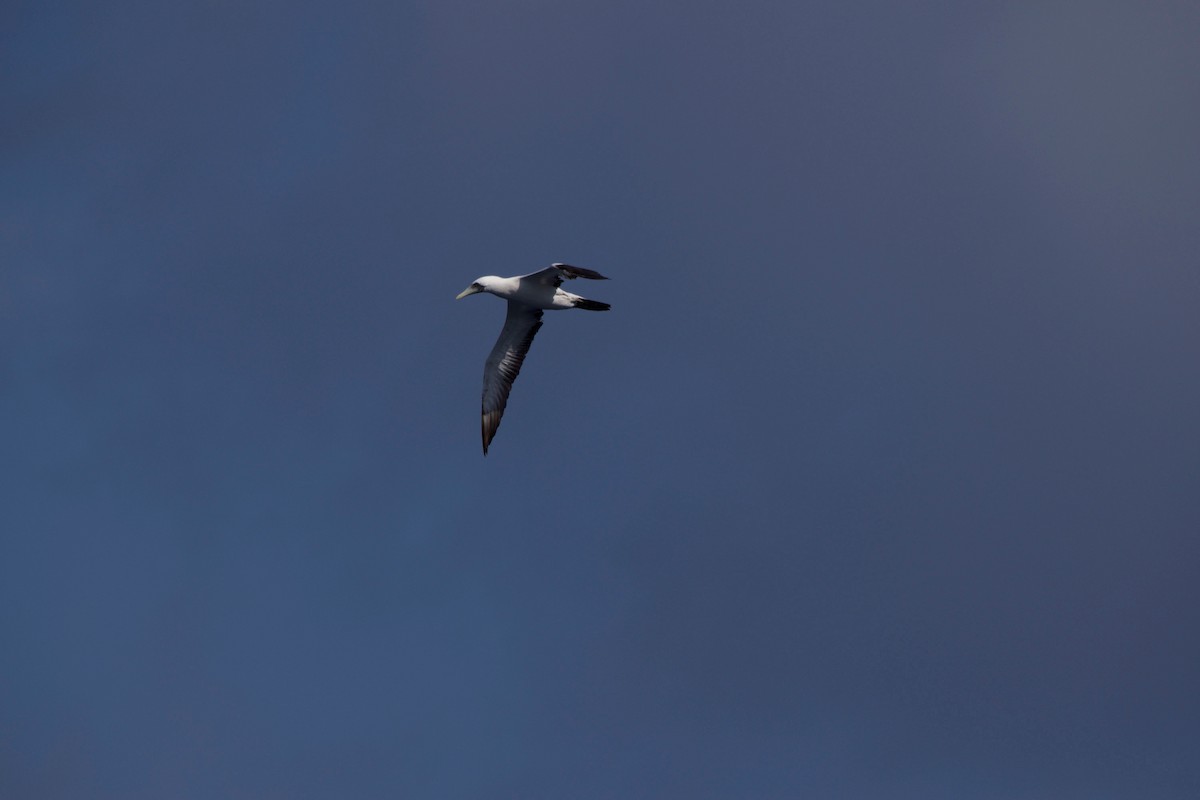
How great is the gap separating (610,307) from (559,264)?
4984mm

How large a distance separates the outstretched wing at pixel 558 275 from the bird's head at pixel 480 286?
Result: 140 cm

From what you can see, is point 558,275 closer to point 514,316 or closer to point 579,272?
point 579,272

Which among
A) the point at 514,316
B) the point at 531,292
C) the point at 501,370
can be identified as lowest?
the point at 501,370

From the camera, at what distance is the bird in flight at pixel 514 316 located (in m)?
44.4

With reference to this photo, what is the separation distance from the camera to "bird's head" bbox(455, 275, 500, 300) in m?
45.2

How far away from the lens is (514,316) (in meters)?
46.9

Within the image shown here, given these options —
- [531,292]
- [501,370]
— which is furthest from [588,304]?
[501,370]

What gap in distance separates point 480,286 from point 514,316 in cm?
198

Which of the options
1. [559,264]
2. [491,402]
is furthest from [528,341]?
[559,264]

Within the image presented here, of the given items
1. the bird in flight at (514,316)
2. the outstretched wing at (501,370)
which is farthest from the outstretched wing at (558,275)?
the outstretched wing at (501,370)

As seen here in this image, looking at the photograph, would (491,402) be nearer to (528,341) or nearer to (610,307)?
(528,341)

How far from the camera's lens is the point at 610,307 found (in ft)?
150

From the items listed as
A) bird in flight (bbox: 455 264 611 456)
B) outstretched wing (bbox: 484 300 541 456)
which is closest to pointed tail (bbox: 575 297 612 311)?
bird in flight (bbox: 455 264 611 456)

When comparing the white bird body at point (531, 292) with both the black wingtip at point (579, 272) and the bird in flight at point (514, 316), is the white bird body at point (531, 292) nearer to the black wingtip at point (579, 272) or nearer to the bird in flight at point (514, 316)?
the bird in flight at point (514, 316)
